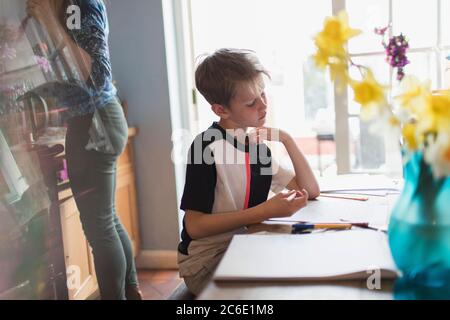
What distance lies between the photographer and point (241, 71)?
3.51ft

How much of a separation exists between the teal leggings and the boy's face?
0.73m

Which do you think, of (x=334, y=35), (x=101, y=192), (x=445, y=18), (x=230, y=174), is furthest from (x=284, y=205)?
(x=445, y=18)

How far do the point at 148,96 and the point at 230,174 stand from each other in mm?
1485

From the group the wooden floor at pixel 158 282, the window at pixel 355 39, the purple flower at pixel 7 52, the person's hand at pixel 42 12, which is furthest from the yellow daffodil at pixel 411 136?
the wooden floor at pixel 158 282

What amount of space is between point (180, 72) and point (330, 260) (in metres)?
2.01

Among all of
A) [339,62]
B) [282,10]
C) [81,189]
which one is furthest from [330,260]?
[282,10]

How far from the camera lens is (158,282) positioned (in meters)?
2.44

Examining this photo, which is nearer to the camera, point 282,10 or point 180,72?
point 180,72

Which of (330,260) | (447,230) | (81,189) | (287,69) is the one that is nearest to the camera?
(447,230)

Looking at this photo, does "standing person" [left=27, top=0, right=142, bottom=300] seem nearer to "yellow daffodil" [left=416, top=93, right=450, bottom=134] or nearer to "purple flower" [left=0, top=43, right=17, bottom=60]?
"purple flower" [left=0, top=43, right=17, bottom=60]

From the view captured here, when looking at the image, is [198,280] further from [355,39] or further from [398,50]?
[355,39]

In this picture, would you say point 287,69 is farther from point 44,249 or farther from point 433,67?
point 44,249

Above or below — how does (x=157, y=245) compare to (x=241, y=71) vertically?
below

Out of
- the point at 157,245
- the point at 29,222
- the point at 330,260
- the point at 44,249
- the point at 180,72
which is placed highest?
the point at 180,72
